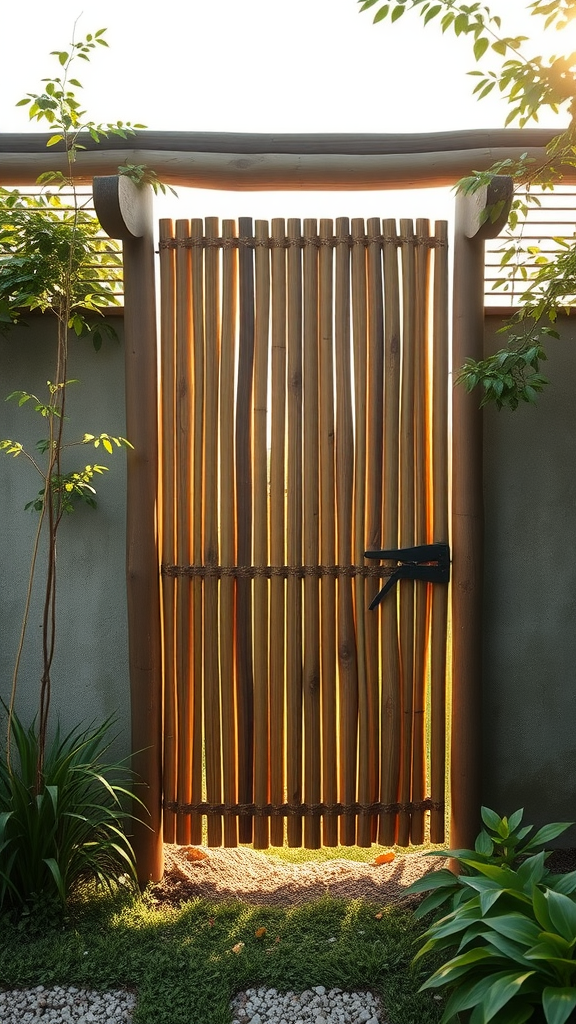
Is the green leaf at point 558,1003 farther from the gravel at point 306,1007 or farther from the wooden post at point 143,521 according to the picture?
the wooden post at point 143,521

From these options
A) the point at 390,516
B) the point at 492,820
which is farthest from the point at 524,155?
the point at 492,820

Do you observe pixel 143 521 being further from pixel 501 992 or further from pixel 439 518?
pixel 501 992

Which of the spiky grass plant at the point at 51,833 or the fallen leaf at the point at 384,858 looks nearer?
the spiky grass plant at the point at 51,833

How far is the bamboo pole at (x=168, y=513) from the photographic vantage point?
286cm

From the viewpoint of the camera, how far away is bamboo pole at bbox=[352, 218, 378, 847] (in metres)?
2.86

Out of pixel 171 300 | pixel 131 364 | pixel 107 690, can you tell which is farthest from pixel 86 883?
pixel 171 300

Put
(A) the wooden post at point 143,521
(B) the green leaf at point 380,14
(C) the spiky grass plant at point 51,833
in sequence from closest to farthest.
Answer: (B) the green leaf at point 380,14 < (C) the spiky grass plant at point 51,833 < (A) the wooden post at point 143,521

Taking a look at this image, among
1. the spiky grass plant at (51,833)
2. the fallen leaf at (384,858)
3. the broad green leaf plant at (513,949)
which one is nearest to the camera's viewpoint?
the broad green leaf plant at (513,949)

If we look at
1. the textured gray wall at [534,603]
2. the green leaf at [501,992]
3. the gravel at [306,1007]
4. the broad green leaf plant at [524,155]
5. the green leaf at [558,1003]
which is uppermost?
the broad green leaf plant at [524,155]

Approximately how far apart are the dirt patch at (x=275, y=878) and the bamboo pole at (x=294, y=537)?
169mm

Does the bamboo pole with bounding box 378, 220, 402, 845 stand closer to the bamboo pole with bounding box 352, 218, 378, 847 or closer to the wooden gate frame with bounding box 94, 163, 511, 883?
the bamboo pole with bounding box 352, 218, 378, 847

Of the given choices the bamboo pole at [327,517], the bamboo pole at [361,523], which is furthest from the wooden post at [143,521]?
the bamboo pole at [361,523]

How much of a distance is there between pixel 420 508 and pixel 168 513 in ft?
2.99

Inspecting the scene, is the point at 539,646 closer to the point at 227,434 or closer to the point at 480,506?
the point at 480,506
